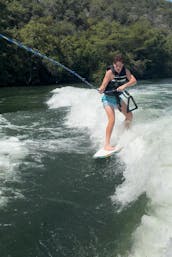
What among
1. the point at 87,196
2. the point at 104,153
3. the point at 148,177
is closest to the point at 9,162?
the point at 104,153

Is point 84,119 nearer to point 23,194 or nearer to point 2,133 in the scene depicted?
point 2,133

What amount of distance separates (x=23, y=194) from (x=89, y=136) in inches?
202

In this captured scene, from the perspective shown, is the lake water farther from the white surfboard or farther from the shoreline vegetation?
the shoreline vegetation

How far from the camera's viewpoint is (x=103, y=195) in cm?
760

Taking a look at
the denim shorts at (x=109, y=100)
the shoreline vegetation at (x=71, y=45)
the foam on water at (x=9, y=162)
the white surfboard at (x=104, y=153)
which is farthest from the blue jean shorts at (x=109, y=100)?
the shoreline vegetation at (x=71, y=45)

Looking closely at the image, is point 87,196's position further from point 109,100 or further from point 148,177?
point 109,100

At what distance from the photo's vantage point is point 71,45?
5731cm

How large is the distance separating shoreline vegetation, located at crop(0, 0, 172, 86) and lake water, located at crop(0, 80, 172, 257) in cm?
3658

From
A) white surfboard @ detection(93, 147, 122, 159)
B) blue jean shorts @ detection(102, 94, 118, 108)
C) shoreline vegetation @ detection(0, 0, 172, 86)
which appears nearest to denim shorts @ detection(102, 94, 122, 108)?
blue jean shorts @ detection(102, 94, 118, 108)

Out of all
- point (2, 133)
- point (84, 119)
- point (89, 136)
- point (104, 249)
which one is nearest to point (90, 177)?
point (104, 249)

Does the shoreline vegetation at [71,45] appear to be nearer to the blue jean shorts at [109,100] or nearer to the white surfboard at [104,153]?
the blue jean shorts at [109,100]

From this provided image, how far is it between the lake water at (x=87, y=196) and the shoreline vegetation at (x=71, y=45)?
36.6 m

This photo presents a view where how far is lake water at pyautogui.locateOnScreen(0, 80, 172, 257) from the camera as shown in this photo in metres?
5.81

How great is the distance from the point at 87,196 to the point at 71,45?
51.2m
